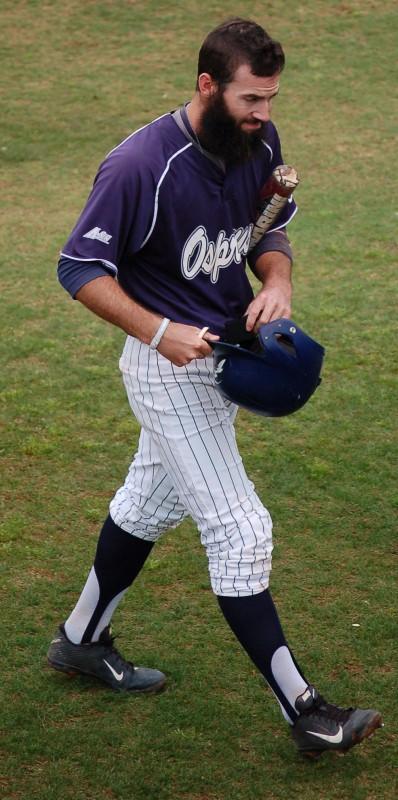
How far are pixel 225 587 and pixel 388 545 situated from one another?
1.58 meters

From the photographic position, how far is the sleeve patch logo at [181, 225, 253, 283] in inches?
Answer: 138

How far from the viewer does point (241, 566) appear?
3.49 meters

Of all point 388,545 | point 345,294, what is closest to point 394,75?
point 345,294

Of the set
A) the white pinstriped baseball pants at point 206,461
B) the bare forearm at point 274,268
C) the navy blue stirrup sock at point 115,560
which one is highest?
the bare forearm at point 274,268

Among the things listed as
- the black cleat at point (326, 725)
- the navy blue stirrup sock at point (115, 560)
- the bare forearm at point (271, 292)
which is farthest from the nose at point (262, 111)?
the black cleat at point (326, 725)

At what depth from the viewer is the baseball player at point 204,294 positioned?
3.34 m

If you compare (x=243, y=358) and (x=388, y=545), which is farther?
(x=388, y=545)

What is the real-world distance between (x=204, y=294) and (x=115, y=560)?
96 centimetres

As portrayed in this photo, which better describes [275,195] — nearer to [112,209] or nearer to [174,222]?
[174,222]

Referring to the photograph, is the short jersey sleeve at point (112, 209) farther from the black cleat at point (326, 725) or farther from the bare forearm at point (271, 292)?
the black cleat at point (326, 725)

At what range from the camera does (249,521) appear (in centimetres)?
350

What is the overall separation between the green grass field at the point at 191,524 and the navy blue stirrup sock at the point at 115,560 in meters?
0.37

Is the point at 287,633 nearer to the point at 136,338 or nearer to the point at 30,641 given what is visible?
the point at 30,641

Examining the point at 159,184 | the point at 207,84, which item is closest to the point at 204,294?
the point at 159,184
